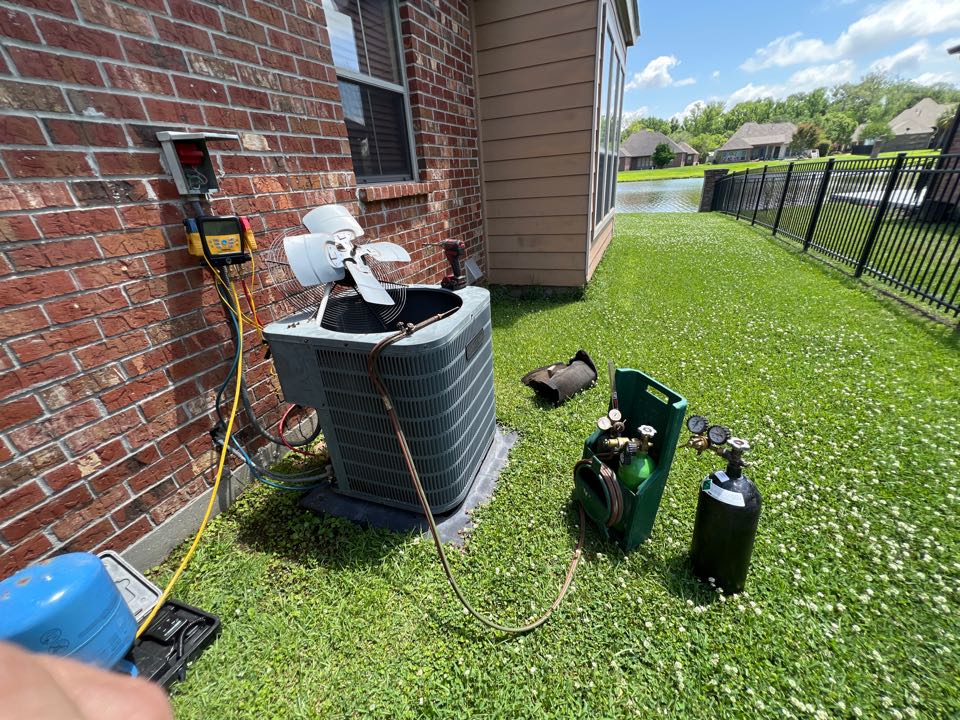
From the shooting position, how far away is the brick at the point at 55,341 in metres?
1.37

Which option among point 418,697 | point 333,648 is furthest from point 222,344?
point 418,697

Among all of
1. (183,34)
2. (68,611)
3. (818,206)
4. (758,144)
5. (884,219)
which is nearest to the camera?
(68,611)

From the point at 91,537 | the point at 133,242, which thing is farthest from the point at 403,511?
the point at 133,242

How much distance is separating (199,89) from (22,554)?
6.57 feet

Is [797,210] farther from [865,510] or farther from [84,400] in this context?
[84,400]

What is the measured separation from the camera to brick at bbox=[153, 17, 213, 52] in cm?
166

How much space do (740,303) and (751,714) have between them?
14.9 feet

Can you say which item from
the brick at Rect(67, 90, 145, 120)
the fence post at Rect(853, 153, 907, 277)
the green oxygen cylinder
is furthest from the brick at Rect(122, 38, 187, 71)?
the fence post at Rect(853, 153, 907, 277)

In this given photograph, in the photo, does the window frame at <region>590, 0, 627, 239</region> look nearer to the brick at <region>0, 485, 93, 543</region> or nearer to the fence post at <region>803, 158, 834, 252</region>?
the fence post at <region>803, 158, 834, 252</region>

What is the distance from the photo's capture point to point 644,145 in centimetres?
6362

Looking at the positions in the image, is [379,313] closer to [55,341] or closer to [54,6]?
[55,341]

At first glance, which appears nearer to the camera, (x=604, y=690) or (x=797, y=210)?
(x=604, y=690)

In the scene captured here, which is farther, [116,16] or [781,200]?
[781,200]

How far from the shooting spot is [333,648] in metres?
1.49
